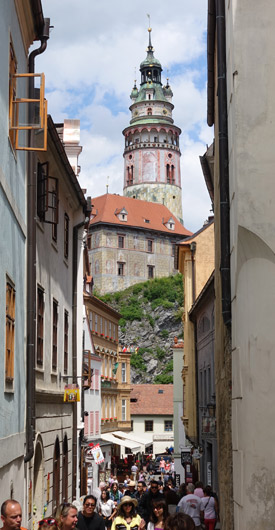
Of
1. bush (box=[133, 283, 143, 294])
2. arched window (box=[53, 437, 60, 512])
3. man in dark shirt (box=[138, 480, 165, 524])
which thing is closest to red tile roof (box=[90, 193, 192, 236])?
bush (box=[133, 283, 143, 294])

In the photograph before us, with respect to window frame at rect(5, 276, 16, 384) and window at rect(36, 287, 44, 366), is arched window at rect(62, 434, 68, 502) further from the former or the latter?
window frame at rect(5, 276, 16, 384)

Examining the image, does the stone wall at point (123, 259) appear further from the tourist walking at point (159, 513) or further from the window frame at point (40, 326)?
the tourist walking at point (159, 513)

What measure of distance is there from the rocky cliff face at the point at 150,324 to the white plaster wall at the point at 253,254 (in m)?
77.6

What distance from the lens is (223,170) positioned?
999 cm

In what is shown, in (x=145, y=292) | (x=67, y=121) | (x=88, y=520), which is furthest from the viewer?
(x=145, y=292)

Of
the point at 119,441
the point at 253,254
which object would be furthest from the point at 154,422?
the point at 253,254

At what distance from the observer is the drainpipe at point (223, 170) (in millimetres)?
9750

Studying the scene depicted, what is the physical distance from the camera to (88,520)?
26.8 ft

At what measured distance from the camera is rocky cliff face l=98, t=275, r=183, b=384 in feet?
286

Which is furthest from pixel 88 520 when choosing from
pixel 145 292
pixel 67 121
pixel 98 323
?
pixel 145 292

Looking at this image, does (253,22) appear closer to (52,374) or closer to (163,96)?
(52,374)

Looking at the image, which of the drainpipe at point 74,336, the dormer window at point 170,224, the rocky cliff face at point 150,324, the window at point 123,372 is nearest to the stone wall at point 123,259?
the rocky cliff face at point 150,324

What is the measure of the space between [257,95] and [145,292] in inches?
3367

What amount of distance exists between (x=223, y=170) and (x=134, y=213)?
3608 inches
